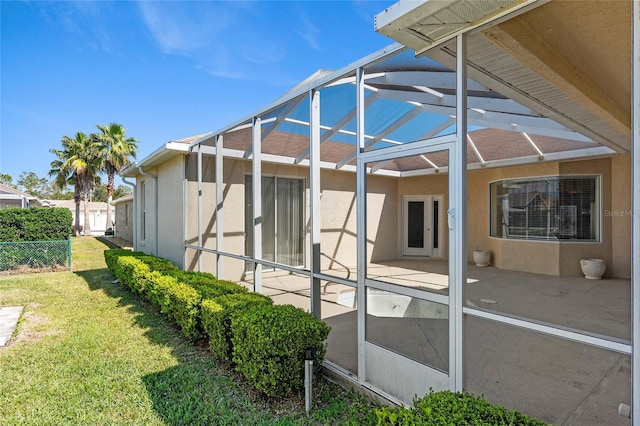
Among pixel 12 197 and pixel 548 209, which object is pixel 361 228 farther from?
pixel 12 197

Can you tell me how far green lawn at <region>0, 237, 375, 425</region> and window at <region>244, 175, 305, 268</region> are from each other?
2757mm

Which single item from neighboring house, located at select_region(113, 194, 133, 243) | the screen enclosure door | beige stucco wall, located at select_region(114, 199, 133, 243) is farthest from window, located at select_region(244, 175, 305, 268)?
beige stucco wall, located at select_region(114, 199, 133, 243)

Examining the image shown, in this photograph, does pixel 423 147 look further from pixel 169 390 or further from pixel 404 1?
pixel 169 390

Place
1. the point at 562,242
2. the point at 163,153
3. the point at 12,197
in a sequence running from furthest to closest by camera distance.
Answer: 1. the point at 12,197
2. the point at 562,242
3. the point at 163,153

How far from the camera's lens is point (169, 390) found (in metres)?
3.50

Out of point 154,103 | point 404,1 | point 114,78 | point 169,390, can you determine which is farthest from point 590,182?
point 154,103

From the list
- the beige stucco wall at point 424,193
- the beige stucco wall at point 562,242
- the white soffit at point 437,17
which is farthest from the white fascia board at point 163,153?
the beige stucco wall at point 562,242

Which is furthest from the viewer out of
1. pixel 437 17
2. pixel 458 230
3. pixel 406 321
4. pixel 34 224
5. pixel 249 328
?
pixel 34 224

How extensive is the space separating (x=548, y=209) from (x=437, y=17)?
829cm

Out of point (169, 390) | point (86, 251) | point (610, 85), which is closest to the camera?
point (169, 390)

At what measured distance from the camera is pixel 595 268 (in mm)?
7809

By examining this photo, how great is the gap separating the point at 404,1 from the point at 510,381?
3305 mm

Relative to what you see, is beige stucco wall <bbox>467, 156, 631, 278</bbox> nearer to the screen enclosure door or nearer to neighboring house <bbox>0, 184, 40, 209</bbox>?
the screen enclosure door

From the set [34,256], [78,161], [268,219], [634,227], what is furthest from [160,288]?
[78,161]
